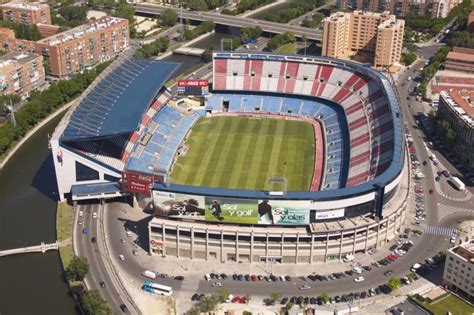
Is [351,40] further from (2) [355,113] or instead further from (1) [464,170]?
(1) [464,170]

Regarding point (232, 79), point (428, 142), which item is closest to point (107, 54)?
point (232, 79)

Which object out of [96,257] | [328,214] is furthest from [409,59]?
[96,257]

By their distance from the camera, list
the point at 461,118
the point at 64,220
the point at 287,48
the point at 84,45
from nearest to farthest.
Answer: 1. the point at 64,220
2. the point at 461,118
3. the point at 84,45
4. the point at 287,48

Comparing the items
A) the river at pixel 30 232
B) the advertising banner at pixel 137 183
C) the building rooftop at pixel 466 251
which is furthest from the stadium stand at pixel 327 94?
the river at pixel 30 232

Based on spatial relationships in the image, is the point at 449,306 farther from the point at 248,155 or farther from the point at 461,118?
the point at 461,118

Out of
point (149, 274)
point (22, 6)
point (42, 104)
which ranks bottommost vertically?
point (149, 274)

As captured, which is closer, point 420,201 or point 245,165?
point 420,201

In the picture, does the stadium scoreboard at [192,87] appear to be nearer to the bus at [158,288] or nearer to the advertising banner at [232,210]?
the advertising banner at [232,210]
